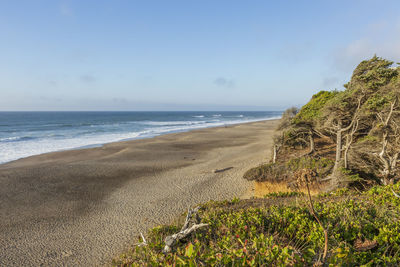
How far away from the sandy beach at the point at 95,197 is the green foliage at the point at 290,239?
429cm

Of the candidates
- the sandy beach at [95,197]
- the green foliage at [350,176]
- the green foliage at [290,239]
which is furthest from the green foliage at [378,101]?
the sandy beach at [95,197]

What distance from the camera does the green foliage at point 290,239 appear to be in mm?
3121

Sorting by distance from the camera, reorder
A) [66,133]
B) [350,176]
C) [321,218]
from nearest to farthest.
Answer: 1. [321,218]
2. [350,176]
3. [66,133]

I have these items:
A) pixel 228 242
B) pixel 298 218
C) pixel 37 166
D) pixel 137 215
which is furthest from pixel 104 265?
pixel 37 166

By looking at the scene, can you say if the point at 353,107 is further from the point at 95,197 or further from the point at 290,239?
the point at 95,197

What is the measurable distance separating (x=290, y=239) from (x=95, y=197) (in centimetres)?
1173

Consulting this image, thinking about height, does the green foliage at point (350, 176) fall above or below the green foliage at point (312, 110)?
below

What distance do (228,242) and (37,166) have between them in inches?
841

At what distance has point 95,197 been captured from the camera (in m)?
12.9

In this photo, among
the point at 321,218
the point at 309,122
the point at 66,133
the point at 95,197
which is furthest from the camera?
the point at 66,133

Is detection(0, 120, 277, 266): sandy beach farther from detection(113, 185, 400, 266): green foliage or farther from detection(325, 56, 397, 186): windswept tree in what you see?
detection(325, 56, 397, 186): windswept tree

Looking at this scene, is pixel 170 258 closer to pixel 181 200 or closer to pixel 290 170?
pixel 181 200

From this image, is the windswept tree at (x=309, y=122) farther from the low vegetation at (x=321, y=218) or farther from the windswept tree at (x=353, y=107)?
the windswept tree at (x=353, y=107)

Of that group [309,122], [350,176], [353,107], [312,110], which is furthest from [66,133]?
[350,176]
